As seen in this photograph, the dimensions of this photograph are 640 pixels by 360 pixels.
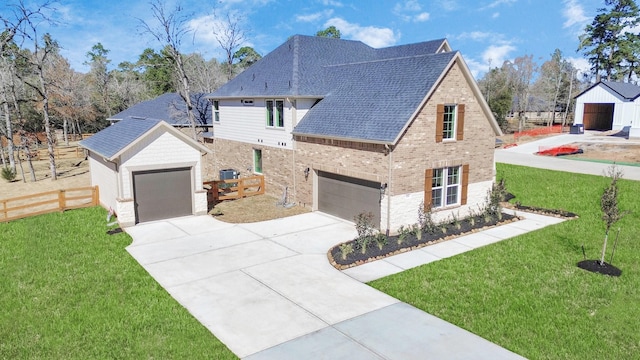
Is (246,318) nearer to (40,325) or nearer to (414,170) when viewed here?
(40,325)

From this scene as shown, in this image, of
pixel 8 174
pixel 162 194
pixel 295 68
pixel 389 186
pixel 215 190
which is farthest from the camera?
pixel 8 174

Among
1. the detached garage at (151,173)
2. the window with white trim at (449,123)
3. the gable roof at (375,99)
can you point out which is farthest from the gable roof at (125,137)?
the window with white trim at (449,123)

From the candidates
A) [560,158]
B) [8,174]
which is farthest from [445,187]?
[8,174]

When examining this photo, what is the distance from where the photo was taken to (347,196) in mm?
18891

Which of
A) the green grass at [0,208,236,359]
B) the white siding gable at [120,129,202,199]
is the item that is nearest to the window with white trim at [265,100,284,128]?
the white siding gable at [120,129,202,199]

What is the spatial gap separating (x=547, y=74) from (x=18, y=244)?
93685mm

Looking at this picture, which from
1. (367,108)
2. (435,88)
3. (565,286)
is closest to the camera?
(565,286)

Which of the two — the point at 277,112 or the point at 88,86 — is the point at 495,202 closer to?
the point at 277,112

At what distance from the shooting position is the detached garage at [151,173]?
17.8 m

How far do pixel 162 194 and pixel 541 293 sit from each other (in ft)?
49.2

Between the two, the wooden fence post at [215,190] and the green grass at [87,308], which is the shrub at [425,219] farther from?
the wooden fence post at [215,190]

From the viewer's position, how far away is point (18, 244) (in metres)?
15.5

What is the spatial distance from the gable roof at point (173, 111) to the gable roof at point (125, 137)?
498 inches

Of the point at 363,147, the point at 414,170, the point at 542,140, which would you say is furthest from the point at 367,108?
the point at 542,140
